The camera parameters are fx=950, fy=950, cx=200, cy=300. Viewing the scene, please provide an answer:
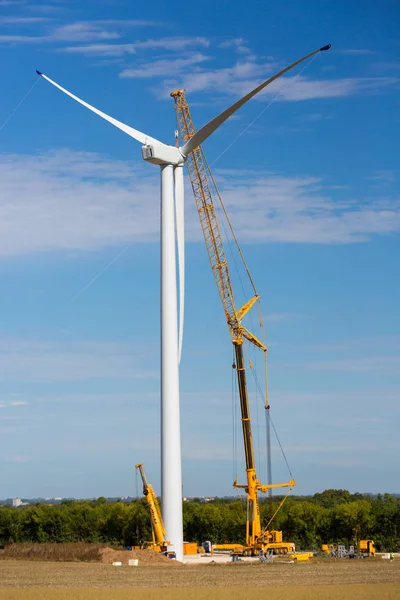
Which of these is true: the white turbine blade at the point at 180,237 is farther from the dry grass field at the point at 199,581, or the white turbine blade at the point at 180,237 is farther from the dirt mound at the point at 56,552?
the dirt mound at the point at 56,552

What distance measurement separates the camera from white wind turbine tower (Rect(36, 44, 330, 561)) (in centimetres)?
6825

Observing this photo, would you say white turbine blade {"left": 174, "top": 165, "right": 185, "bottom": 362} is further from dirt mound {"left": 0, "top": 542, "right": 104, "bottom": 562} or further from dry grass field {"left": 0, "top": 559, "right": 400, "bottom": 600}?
dirt mound {"left": 0, "top": 542, "right": 104, "bottom": 562}

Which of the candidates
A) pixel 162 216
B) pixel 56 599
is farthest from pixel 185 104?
pixel 56 599

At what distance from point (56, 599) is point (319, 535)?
88794 mm

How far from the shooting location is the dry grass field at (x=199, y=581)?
49.3m

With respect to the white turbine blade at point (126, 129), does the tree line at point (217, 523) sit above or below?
below

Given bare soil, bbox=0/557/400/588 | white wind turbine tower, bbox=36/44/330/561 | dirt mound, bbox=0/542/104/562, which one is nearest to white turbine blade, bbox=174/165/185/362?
white wind turbine tower, bbox=36/44/330/561

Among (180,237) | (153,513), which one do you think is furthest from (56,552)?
(180,237)

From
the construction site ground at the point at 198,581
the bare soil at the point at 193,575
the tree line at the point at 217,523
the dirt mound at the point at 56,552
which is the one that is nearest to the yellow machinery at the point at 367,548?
the construction site ground at the point at 198,581

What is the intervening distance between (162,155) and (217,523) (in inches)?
2912

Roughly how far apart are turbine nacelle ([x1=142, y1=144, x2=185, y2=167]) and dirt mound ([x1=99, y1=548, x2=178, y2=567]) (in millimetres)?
30169

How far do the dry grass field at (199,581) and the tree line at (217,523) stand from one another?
49.8 m

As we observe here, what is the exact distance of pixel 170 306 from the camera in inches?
2729

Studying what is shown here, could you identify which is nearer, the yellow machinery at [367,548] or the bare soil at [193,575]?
the bare soil at [193,575]
